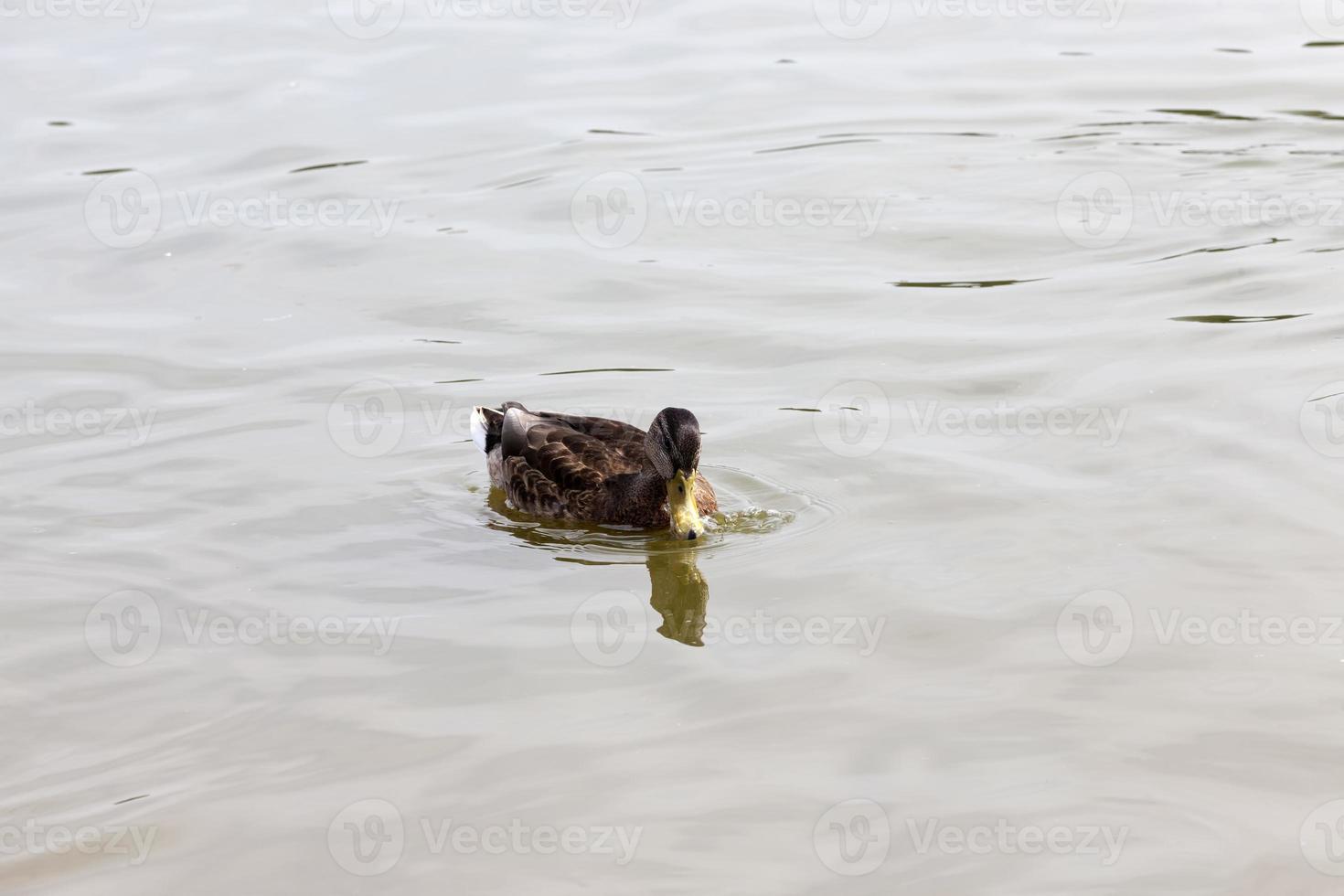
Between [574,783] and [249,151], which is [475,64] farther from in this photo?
[574,783]

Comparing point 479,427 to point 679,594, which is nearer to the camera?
point 679,594

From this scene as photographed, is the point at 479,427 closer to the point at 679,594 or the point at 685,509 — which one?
the point at 685,509

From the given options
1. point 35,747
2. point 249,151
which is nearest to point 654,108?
point 249,151

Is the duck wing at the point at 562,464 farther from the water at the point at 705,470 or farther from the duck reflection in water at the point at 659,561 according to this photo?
the water at the point at 705,470

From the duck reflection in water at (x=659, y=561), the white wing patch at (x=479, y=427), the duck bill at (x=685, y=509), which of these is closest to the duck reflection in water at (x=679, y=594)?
the duck reflection in water at (x=659, y=561)

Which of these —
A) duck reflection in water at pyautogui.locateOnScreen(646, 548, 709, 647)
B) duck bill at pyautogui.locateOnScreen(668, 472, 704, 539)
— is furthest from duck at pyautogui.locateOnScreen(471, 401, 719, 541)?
duck reflection in water at pyautogui.locateOnScreen(646, 548, 709, 647)

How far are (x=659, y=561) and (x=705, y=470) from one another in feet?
3.70

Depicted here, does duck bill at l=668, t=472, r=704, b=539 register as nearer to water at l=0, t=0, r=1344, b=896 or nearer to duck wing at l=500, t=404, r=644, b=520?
water at l=0, t=0, r=1344, b=896

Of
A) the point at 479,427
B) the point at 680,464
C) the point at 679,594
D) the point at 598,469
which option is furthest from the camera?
the point at 479,427

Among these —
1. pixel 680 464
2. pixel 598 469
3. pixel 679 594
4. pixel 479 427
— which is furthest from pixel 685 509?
pixel 479 427

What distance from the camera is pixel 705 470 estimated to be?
10.2 m

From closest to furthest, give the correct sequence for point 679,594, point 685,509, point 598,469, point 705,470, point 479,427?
point 679,594
point 685,509
point 598,469
point 705,470
point 479,427

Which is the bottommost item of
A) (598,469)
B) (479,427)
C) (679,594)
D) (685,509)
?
(679,594)

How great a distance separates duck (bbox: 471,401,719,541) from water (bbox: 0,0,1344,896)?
0.18 metres
